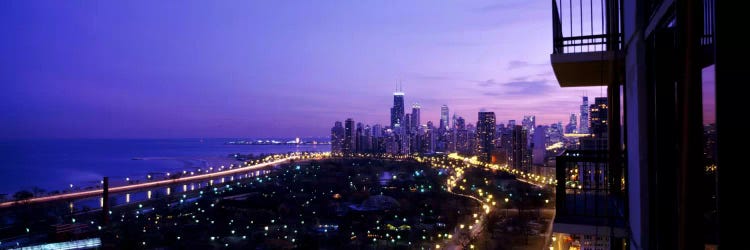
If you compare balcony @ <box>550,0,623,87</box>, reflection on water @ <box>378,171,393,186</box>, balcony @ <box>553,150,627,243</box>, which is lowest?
reflection on water @ <box>378,171,393,186</box>

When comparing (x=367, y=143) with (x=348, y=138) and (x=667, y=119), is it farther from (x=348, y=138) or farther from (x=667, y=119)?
(x=667, y=119)

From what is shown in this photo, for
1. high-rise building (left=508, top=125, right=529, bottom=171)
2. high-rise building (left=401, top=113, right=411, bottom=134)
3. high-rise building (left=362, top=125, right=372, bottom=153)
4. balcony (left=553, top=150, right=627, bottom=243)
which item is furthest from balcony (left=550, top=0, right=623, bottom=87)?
high-rise building (left=401, top=113, right=411, bottom=134)

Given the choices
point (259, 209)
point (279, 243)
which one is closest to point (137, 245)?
point (279, 243)

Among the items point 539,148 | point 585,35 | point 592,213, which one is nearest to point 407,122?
point 539,148

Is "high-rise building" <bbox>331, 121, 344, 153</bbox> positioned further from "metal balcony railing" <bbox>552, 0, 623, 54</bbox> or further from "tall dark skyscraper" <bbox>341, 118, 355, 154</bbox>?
"metal balcony railing" <bbox>552, 0, 623, 54</bbox>

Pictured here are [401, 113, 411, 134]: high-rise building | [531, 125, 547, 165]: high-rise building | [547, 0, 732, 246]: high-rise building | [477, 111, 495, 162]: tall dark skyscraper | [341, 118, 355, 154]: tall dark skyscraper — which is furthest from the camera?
[401, 113, 411, 134]: high-rise building

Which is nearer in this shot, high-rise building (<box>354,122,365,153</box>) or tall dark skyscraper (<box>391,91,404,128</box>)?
high-rise building (<box>354,122,365,153</box>)

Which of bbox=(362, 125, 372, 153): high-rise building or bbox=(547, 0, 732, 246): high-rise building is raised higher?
bbox=(547, 0, 732, 246): high-rise building

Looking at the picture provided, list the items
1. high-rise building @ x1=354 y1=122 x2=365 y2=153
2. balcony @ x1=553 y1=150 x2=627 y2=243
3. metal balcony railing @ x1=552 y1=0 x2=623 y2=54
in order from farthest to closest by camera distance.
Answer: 1. high-rise building @ x1=354 y1=122 x2=365 y2=153
2. metal balcony railing @ x1=552 y1=0 x2=623 y2=54
3. balcony @ x1=553 y1=150 x2=627 y2=243
